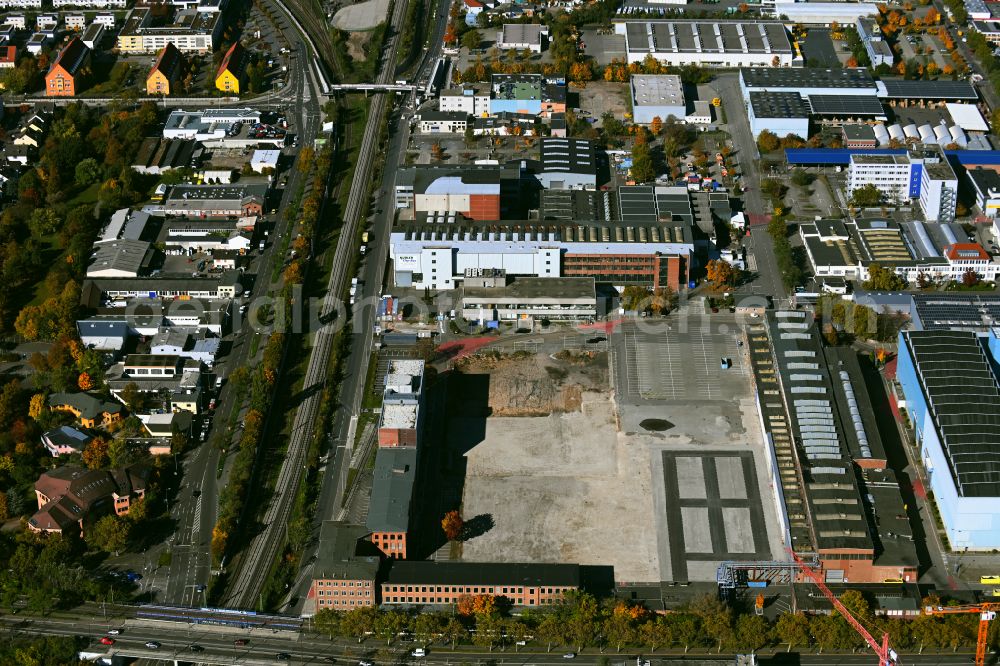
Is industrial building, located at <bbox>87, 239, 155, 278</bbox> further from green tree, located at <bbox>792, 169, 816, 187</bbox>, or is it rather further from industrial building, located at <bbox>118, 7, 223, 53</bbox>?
green tree, located at <bbox>792, 169, 816, 187</bbox>

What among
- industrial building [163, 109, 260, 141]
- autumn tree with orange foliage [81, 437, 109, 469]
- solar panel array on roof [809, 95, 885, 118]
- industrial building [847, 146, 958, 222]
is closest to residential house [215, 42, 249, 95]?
industrial building [163, 109, 260, 141]

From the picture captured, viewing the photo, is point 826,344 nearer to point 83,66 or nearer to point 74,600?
point 74,600

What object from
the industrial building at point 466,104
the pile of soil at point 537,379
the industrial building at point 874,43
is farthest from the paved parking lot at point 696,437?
the industrial building at point 874,43

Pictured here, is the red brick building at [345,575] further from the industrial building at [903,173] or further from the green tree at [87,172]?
the industrial building at [903,173]

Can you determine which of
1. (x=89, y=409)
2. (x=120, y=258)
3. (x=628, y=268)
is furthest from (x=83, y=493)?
(x=628, y=268)

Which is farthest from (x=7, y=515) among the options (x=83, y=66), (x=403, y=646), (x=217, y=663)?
(x=83, y=66)

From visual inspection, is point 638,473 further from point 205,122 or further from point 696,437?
point 205,122
